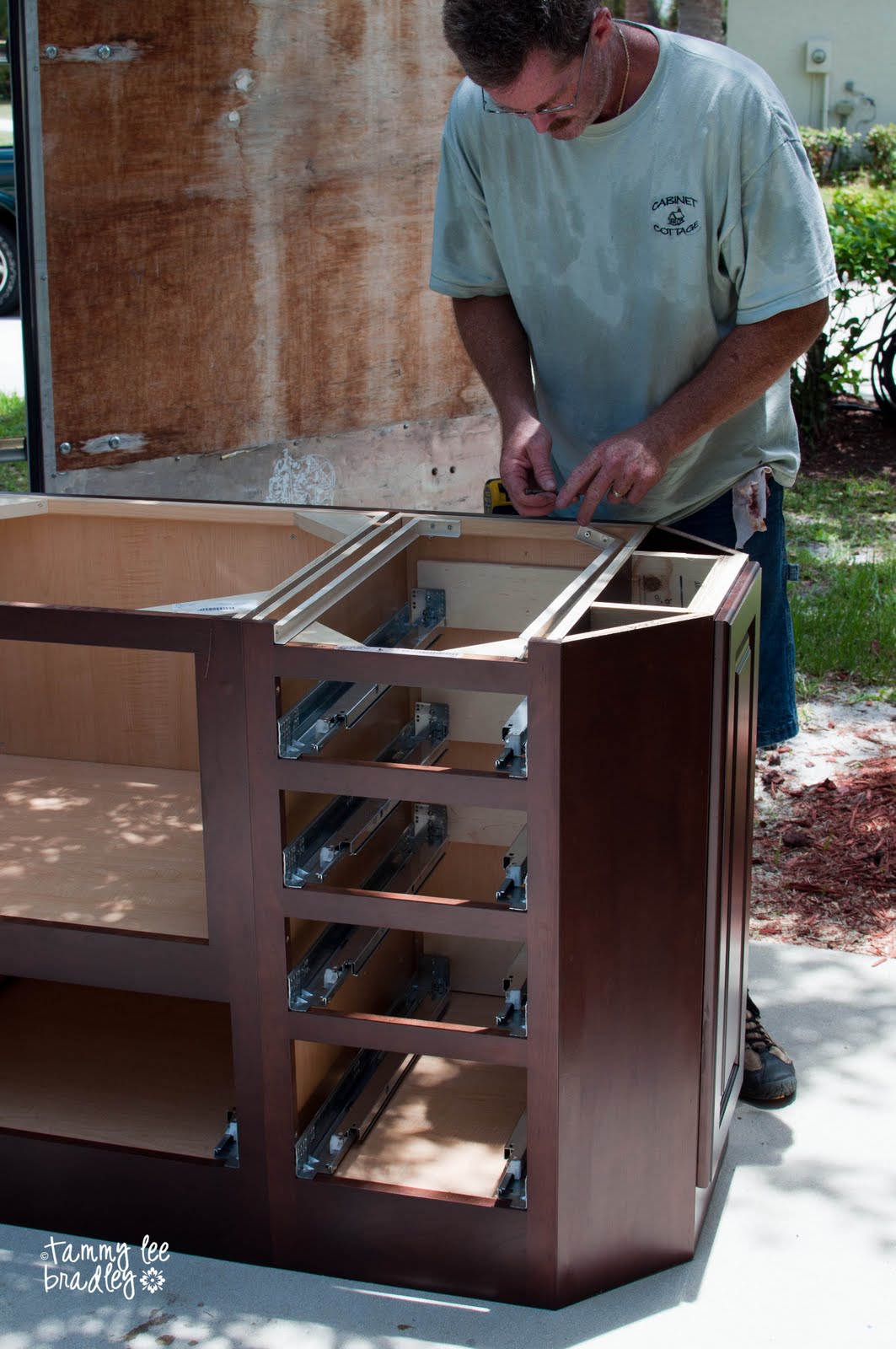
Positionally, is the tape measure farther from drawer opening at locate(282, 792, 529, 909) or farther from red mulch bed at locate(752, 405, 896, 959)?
red mulch bed at locate(752, 405, 896, 959)

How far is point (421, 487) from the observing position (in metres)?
6.60

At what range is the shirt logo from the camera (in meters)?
2.71

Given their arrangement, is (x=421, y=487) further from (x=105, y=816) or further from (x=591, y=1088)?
(x=591, y=1088)

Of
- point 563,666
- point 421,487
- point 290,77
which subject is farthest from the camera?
point 421,487

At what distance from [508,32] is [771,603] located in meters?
1.29

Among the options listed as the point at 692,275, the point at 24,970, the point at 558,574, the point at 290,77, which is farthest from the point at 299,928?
the point at 290,77

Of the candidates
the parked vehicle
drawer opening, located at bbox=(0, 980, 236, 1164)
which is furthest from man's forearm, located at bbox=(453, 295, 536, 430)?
the parked vehicle

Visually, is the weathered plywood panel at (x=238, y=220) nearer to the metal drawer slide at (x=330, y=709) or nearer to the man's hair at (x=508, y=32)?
the metal drawer slide at (x=330, y=709)

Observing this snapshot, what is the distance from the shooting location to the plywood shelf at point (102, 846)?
2621mm

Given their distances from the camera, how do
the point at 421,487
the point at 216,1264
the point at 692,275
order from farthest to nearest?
the point at 421,487 < the point at 692,275 < the point at 216,1264

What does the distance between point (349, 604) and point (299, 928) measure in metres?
0.58

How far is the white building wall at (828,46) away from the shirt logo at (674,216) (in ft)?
79.0

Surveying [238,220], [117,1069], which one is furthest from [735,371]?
[238,220]

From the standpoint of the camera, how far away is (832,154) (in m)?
24.2
